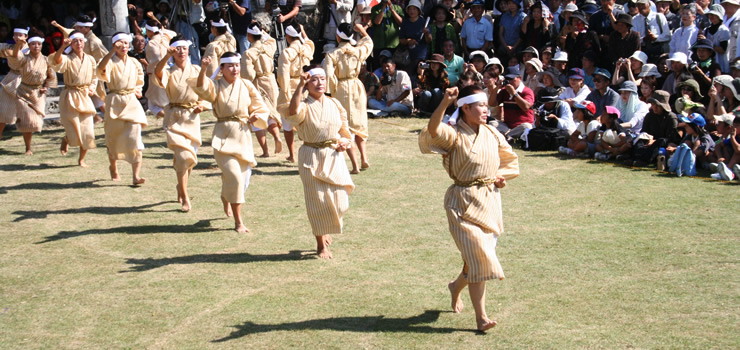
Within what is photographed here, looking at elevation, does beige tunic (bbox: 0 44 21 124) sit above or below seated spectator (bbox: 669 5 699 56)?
below

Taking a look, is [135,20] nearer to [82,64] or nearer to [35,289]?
[82,64]

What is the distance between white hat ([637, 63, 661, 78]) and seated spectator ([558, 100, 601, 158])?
909 mm

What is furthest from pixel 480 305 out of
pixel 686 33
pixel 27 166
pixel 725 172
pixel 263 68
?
pixel 686 33

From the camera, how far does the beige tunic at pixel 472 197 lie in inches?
226

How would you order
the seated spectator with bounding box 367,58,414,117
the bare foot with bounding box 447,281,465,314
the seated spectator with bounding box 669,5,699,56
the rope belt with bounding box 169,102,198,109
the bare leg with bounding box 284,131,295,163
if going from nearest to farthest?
the bare foot with bounding box 447,281,465,314
the rope belt with bounding box 169,102,198,109
the bare leg with bounding box 284,131,295,163
the seated spectator with bounding box 669,5,699,56
the seated spectator with bounding box 367,58,414,117

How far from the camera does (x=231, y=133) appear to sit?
8.65 metres

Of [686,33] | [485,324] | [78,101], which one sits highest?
[686,33]

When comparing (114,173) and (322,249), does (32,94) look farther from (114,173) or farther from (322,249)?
(322,249)

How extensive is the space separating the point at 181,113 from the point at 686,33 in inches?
313

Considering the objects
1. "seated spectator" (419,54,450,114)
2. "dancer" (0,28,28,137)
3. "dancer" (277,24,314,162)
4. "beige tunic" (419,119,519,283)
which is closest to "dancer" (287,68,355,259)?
"beige tunic" (419,119,519,283)

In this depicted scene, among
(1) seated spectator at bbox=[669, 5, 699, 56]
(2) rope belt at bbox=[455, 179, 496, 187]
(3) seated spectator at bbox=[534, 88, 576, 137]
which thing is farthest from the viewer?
(1) seated spectator at bbox=[669, 5, 699, 56]

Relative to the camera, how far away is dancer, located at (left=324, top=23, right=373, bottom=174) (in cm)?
1112

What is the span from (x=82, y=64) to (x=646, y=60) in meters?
8.34

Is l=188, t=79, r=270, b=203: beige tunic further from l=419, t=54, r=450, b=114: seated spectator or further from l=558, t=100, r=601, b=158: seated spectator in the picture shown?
l=419, t=54, r=450, b=114: seated spectator
